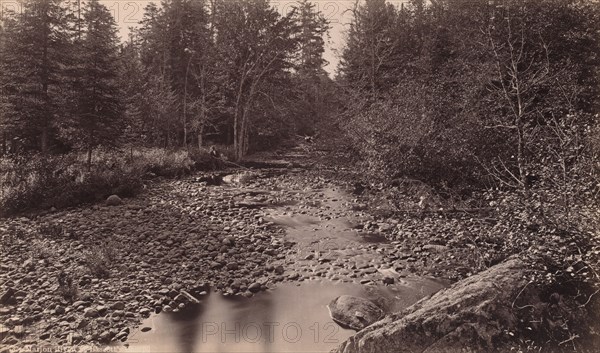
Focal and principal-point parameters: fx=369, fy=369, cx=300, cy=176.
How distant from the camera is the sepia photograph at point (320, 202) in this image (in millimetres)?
5539

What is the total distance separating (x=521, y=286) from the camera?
544 centimetres

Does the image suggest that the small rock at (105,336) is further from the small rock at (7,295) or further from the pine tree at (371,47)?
the pine tree at (371,47)

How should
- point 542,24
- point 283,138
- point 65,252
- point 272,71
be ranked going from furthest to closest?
point 283,138, point 272,71, point 542,24, point 65,252

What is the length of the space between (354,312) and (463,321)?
8.71ft

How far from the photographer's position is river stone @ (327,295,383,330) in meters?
7.28

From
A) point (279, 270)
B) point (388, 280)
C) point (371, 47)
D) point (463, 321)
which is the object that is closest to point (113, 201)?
point (279, 270)

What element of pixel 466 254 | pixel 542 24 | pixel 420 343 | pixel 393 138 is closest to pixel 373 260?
pixel 466 254

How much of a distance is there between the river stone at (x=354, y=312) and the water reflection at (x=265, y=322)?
0.16m

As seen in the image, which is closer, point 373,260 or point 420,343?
point 420,343

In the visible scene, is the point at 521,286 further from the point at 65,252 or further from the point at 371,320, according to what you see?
the point at 65,252

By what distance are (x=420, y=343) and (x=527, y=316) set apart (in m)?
1.54

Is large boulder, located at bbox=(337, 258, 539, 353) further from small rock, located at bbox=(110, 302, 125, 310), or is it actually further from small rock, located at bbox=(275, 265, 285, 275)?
small rock, located at bbox=(110, 302, 125, 310)

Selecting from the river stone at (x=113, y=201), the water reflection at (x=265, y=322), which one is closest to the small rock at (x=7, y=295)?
the water reflection at (x=265, y=322)

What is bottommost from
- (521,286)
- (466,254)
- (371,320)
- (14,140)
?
(371,320)
